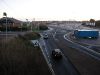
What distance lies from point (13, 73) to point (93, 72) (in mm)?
9255

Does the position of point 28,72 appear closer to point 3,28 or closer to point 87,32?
point 87,32

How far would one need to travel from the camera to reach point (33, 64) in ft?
68.1

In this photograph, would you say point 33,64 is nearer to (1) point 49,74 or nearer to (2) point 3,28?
(1) point 49,74

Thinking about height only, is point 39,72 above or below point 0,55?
below

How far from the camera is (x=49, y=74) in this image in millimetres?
18891

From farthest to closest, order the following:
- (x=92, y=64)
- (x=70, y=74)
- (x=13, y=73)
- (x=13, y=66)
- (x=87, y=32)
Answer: (x=87, y=32), (x=92, y=64), (x=70, y=74), (x=13, y=66), (x=13, y=73)

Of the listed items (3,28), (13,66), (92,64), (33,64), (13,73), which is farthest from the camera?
(3,28)

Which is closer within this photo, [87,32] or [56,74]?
[56,74]

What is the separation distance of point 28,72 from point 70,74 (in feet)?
16.1

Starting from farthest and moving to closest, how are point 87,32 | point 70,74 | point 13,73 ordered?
point 87,32
point 70,74
point 13,73

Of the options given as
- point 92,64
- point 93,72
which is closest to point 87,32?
point 92,64

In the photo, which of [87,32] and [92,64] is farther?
[87,32]

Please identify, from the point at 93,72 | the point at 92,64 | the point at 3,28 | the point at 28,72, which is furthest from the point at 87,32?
the point at 3,28

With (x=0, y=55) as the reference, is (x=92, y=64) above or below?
below
